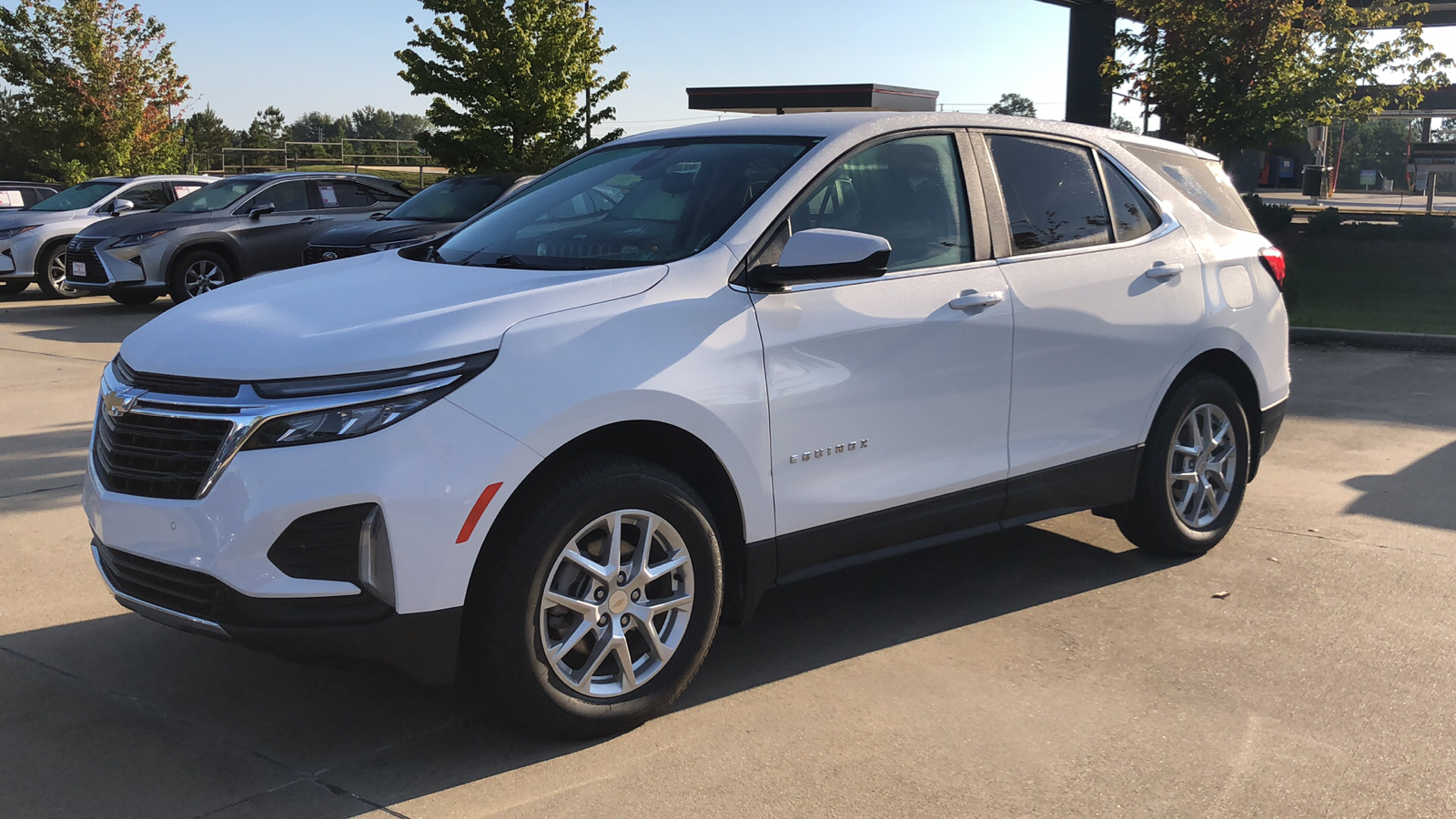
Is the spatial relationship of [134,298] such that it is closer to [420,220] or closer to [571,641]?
[420,220]

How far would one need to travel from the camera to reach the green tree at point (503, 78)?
2127 cm

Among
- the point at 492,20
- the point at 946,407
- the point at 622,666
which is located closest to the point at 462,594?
the point at 622,666

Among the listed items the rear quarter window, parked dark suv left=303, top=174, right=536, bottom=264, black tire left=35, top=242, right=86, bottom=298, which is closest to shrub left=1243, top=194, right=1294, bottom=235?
parked dark suv left=303, top=174, right=536, bottom=264

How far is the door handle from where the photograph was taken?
13.8ft

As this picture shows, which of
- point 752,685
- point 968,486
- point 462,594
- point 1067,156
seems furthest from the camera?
point 1067,156

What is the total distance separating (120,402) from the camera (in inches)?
Result: 134

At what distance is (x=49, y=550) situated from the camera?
5.27 meters

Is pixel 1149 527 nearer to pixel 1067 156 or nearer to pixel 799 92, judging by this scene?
pixel 1067 156

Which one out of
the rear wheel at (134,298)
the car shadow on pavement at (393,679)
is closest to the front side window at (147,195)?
A: the rear wheel at (134,298)

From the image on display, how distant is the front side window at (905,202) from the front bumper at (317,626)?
1.74m

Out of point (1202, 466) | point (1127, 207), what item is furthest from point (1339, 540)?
point (1127, 207)

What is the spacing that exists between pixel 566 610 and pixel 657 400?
64 centimetres

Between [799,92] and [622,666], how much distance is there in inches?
700

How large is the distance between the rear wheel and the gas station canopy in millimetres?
8808
